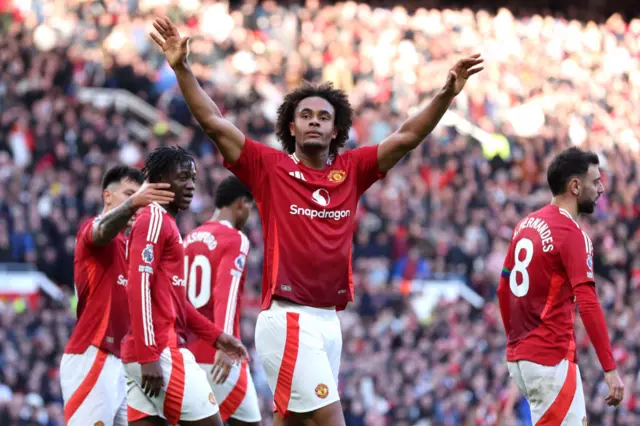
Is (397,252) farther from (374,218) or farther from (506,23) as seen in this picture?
(506,23)

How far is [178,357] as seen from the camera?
288 inches

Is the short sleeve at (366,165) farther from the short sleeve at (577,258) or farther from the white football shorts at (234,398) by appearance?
the white football shorts at (234,398)

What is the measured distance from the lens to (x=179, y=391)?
7.23 metres

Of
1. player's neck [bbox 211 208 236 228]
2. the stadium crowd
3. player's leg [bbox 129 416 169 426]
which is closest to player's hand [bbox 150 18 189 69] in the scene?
player's leg [bbox 129 416 169 426]

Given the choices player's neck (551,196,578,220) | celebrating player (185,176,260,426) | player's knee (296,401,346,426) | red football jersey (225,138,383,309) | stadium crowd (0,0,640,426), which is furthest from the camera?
stadium crowd (0,0,640,426)

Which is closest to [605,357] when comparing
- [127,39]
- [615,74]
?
[127,39]

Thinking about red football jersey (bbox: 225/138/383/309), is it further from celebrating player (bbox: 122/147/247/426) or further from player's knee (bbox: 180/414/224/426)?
player's knee (bbox: 180/414/224/426)

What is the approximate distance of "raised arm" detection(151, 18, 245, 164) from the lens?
662 cm

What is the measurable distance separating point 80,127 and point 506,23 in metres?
16.5

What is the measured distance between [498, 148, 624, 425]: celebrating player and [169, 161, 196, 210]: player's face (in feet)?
7.48

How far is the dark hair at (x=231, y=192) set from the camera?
31.0 feet

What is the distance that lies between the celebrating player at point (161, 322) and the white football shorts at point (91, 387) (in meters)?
0.59

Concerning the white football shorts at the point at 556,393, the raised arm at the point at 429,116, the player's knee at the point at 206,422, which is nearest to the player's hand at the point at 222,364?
the player's knee at the point at 206,422

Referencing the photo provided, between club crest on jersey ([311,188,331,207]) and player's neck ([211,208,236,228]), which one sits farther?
player's neck ([211,208,236,228])
